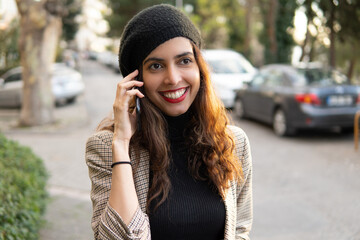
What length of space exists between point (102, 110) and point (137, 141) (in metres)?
14.5

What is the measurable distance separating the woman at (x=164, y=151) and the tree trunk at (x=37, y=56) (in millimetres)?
10655

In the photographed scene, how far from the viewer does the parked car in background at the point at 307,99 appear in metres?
8.96

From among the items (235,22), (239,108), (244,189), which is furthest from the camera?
(235,22)

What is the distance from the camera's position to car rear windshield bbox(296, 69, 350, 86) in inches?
372

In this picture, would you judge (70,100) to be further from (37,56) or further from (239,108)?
(239,108)

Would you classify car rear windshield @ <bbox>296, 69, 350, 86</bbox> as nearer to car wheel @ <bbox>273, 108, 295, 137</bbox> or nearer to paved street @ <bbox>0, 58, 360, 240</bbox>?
car wheel @ <bbox>273, 108, 295, 137</bbox>

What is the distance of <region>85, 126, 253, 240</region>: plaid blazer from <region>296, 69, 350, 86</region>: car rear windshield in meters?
7.73

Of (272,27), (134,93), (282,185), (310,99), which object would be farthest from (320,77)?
(272,27)

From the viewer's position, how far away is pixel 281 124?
9.69 m

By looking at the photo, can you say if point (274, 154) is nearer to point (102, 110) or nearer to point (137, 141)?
point (137, 141)

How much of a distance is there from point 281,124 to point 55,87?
439 inches

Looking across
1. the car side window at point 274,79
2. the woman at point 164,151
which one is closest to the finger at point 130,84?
the woman at point 164,151

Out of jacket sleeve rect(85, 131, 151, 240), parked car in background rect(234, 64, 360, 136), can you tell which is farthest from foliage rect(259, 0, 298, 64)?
Result: jacket sleeve rect(85, 131, 151, 240)

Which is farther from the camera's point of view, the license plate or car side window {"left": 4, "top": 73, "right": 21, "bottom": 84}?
car side window {"left": 4, "top": 73, "right": 21, "bottom": 84}
